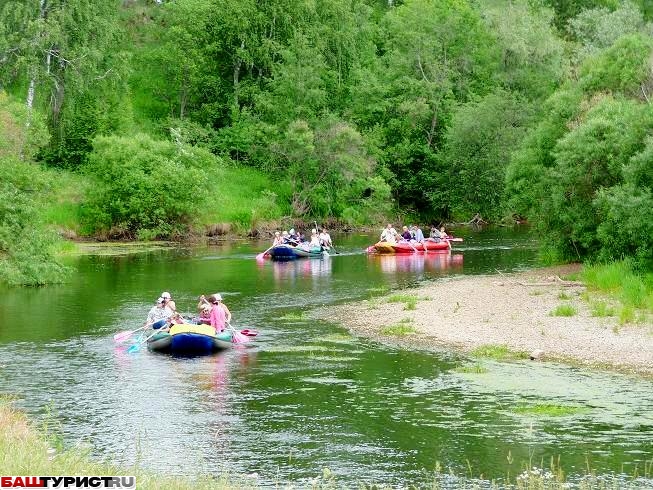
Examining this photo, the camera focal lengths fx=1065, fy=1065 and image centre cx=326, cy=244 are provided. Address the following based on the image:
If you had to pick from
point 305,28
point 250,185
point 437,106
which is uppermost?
point 305,28

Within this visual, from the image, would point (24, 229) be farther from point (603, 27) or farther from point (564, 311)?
point (603, 27)

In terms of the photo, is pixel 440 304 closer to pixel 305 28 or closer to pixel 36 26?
pixel 36 26

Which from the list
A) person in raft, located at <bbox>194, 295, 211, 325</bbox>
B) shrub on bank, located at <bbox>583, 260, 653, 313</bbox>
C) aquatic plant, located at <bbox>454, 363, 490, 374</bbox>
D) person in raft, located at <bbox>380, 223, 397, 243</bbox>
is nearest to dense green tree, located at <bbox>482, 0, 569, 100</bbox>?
person in raft, located at <bbox>380, 223, 397, 243</bbox>

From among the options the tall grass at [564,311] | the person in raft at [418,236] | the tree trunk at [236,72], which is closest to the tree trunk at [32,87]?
the tree trunk at [236,72]

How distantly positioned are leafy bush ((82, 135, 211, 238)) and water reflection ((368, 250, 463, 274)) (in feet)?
44.5

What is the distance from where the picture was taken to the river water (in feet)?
57.3

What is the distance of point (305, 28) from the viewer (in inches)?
2997

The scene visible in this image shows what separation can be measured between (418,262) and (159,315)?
2383 centimetres

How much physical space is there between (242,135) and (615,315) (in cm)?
4792

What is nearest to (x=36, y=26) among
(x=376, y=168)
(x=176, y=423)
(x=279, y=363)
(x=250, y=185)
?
(x=250, y=185)

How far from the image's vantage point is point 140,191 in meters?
60.5

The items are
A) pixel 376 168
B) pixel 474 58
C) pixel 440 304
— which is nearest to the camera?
pixel 440 304

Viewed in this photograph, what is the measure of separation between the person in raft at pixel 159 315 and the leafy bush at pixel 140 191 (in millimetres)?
30964

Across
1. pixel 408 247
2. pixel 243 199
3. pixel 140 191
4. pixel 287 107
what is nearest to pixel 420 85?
pixel 287 107
